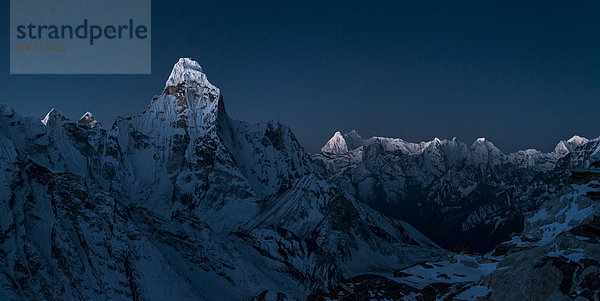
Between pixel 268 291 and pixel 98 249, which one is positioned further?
pixel 268 291

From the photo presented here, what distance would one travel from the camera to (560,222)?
9919 cm

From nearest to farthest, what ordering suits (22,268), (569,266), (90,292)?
(569,266)
(22,268)
(90,292)

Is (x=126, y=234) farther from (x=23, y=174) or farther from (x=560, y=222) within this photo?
(x=560, y=222)

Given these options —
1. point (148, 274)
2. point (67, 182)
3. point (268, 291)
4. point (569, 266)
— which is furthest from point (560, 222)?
point (67, 182)

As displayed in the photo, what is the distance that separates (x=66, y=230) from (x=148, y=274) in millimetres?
23739

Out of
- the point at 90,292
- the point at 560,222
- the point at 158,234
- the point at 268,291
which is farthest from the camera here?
the point at 158,234

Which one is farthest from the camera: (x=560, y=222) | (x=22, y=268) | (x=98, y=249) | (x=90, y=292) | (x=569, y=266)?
(x=98, y=249)

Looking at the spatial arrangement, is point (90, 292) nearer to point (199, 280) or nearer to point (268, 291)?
point (199, 280)

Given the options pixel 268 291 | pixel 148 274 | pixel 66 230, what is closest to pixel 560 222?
pixel 268 291

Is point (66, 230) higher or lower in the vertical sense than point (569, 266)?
higher

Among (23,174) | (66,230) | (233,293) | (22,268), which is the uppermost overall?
(23,174)

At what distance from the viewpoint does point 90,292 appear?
12319cm

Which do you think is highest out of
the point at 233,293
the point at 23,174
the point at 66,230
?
the point at 23,174

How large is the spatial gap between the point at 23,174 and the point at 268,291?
242ft
